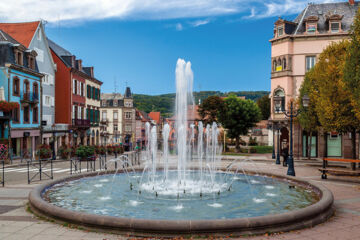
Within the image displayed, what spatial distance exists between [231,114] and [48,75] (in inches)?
1040

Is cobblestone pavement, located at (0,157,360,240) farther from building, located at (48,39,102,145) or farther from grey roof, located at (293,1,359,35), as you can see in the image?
building, located at (48,39,102,145)

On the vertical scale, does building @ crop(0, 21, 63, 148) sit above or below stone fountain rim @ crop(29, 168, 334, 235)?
above

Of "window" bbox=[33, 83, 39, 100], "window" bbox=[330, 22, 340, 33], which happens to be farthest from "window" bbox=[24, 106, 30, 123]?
"window" bbox=[330, 22, 340, 33]

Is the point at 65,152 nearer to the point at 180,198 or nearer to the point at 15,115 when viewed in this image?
the point at 15,115

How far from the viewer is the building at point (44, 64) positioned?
132ft

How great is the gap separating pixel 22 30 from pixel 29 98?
932 cm

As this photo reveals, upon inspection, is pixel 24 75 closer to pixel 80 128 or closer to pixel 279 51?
pixel 80 128

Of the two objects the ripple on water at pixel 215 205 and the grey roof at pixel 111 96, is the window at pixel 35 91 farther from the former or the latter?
the grey roof at pixel 111 96

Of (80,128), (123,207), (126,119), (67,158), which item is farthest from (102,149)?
(126,119)

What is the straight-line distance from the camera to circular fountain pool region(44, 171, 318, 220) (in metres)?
10.4

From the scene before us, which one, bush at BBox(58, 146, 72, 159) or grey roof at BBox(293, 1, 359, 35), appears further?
grey roof at BBox(293, 1, 359, 35)

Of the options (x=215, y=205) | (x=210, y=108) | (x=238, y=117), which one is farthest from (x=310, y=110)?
(x=210, y=108)

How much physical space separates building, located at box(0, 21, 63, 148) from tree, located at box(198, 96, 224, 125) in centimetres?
2173

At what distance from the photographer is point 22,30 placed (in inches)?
1602
